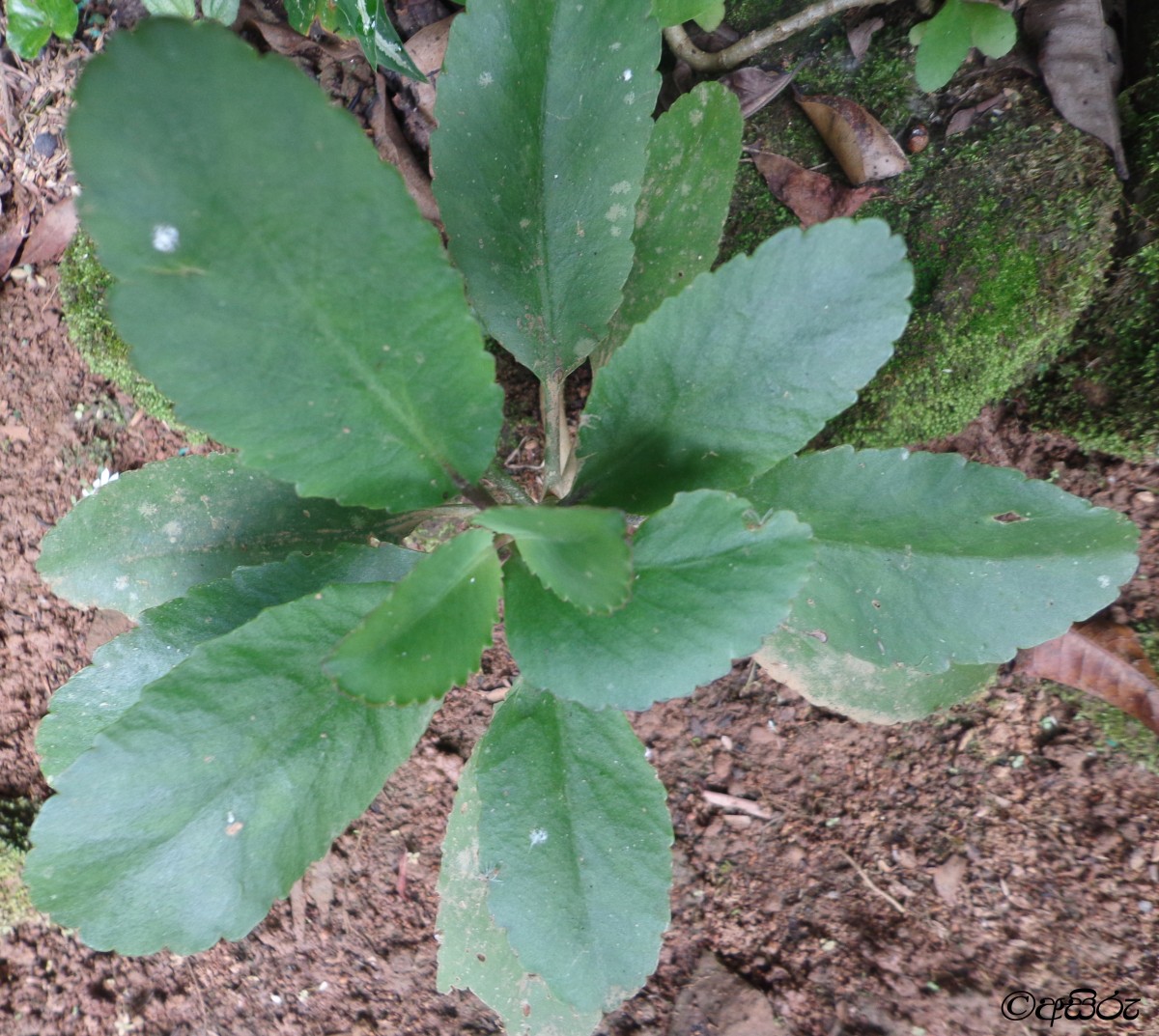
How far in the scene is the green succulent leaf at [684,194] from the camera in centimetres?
122

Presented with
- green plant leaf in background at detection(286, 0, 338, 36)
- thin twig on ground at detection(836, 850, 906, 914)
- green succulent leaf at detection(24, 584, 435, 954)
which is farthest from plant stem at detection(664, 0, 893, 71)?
thin twig on ground at detection(836, 850, 906, 914)

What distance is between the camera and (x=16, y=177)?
1.78 metres

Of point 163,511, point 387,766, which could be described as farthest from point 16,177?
point 387,766

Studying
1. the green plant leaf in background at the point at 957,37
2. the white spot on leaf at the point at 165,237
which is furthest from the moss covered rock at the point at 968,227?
the white spot on leaf at the point at 165,237

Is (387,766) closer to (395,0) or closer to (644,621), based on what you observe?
(644,621)

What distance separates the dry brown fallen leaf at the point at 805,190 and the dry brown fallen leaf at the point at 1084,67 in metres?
0.34

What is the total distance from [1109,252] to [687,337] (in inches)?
33.4

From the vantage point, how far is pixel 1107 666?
142 centimetres

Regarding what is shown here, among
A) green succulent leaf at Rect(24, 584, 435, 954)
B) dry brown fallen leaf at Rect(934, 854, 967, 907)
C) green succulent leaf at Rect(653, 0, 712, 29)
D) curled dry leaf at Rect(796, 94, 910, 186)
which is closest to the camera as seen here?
green succulent leaf at Rect(24, 584, 435, 954)

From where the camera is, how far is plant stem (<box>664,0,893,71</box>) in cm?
137

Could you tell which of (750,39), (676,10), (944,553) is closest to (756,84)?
(750,39)

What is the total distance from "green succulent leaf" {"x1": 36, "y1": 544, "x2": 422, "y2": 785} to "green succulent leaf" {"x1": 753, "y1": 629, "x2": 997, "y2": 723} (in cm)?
67

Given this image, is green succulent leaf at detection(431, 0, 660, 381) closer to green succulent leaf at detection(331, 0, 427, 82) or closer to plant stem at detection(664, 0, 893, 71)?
green succulent leaf at detection(331, 0, 427, 82)

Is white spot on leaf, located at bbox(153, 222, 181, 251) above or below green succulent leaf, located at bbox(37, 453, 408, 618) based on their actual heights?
above
